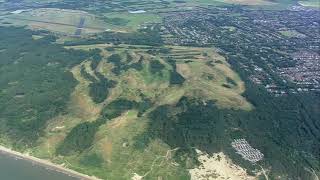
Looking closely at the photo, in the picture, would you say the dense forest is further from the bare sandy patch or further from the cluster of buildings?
the cluster of buildings

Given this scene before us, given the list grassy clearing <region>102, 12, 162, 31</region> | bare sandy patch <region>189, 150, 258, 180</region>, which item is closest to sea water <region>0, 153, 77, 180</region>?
bare sandy patch <region>189, 150, 258, 180</region>

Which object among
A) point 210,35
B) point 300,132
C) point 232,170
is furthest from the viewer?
point 210,35

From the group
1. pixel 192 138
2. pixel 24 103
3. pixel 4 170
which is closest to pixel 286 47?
pixel 192 138

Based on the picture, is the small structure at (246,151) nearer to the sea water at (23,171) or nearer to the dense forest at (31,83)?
the sea water at (23,171)

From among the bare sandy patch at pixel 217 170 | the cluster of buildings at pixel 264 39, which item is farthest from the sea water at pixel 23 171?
the cluster of buildings at pixel 264 39

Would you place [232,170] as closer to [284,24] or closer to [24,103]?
[24,103]

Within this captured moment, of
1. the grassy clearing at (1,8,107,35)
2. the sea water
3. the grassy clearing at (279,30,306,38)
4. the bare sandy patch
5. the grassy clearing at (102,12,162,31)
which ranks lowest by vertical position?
the grassy clearing at (1,8,107,35)
